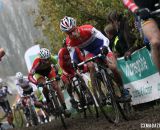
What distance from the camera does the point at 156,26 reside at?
6508mm

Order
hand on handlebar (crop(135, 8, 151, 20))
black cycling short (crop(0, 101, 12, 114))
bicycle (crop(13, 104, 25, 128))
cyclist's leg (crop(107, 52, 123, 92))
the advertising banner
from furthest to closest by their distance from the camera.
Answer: bicycle (crop(13, 104, 25, 128)) < black cycling short (crop(0, 101, 12, 114)) < the advertising banner < cyclist's leg (crop(107, 52, 123, 92)) < hand on handlebar (crop(135, 8, 151, 20))

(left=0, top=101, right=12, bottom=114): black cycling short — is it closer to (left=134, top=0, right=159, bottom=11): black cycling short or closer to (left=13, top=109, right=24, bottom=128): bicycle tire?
(left=13, top=109, right=24, bottom=128): bicycle tire

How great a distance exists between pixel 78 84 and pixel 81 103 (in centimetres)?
54

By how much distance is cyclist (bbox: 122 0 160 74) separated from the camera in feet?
20.7

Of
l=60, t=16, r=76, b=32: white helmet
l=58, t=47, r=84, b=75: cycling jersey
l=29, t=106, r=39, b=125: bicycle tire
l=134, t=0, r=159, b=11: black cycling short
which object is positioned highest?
l=60, t=16, r=76, b=32: white helmet

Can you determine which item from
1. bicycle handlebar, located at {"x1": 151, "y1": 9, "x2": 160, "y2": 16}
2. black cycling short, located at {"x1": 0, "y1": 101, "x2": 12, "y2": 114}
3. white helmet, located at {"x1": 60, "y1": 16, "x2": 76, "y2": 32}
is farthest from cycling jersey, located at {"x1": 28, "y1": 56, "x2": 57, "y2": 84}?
bicycle handlebar, located at {"x1": 151, "y1": 9, "x2": 160, "y2": 16}

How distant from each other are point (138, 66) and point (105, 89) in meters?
2.61

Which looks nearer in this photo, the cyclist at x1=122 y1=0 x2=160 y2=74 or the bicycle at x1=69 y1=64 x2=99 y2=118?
the cyclist at x1=122 y1=0 x2=160 y2=74

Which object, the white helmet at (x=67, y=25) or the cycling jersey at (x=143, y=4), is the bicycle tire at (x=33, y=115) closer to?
the white helmet at (x=67, y=25)

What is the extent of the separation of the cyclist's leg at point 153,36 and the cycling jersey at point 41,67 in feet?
25.1

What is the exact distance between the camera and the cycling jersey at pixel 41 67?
552 inches

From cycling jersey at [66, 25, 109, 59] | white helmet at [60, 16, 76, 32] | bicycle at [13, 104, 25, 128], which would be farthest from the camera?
bicycle at [13, 104, 25, 128]

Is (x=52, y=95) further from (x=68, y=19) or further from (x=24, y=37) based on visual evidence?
(x=24, y=37)

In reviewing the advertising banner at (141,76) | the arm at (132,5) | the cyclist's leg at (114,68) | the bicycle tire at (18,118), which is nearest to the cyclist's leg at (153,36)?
the arm at (132,5)
